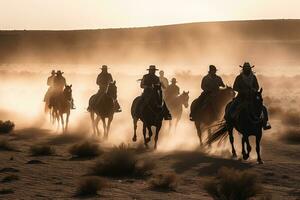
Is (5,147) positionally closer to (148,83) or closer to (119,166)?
(148,83)

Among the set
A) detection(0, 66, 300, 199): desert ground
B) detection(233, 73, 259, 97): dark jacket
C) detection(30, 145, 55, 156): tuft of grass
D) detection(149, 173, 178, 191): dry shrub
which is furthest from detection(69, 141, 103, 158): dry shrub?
detection(149, 173, 178, 191): dry shrub

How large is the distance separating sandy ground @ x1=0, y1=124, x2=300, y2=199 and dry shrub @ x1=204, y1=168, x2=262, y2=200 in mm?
951

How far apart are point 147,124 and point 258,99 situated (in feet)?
16.7

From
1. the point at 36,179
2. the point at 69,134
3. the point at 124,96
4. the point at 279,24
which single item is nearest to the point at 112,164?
the point at 36,179

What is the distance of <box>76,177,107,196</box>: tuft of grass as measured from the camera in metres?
14.6

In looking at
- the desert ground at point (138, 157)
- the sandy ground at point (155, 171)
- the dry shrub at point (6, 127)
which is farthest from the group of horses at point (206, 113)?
the dry shrub at point (6, 127)

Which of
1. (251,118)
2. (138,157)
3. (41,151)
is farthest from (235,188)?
(41,151)

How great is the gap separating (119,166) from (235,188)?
4778 mm

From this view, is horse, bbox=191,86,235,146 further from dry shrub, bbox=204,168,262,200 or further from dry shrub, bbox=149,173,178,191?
dry shrub, bbox=204,168,262,200

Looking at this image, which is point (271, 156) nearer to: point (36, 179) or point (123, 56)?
point (36, 179)

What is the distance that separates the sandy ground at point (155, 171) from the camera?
48.9 ft

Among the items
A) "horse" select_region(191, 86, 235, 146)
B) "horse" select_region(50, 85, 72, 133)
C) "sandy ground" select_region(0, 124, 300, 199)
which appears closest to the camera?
"sandy ground" select_region(0, 124, 300, 199)

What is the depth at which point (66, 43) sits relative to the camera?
515 feet

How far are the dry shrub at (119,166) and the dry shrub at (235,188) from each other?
3.98 metres
